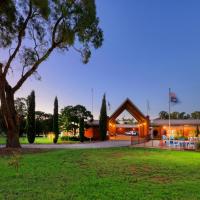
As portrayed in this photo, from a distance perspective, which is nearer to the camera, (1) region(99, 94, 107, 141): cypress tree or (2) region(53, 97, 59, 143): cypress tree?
(2) region(53, 97, 59, 143): cypress tree

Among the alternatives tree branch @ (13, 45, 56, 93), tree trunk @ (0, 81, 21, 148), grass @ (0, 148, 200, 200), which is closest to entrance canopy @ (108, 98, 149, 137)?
tree branch @ (13, 45, 56, 93)

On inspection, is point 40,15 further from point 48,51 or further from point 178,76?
point 178,76

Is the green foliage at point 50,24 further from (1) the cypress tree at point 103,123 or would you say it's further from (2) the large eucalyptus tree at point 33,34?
(1) the cypress tree at point 103,123

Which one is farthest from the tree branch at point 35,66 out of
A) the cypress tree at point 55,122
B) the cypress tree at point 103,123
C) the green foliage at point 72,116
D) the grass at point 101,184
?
the green foliage at point 72,116

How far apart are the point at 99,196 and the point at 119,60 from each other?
3205 centimetres

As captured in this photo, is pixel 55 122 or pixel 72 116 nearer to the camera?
pixel 55 122

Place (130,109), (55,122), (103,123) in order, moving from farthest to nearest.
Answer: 1. (103,123)
2. (130,109)
3. (55,122)

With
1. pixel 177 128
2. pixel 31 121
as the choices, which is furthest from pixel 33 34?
pixel 177 128

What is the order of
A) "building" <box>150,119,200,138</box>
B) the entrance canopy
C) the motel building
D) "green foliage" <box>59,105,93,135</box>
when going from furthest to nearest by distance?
1. "green foliage" <box>59,105,93,135</box>
2. "building" <box>150,119,200,138</box>
3. the motel building
4. the entrance canopy

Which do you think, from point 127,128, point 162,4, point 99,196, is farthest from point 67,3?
point 127,128

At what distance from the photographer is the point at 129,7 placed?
25.2m

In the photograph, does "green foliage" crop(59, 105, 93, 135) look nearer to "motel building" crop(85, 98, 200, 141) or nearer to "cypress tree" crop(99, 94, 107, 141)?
"motel building" crop(85, 98, 200, 141)

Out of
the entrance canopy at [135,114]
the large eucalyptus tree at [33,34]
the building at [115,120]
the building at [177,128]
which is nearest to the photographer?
the large eucalyptus tree at [33,34]

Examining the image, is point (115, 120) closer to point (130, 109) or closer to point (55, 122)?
point (130, 109)
